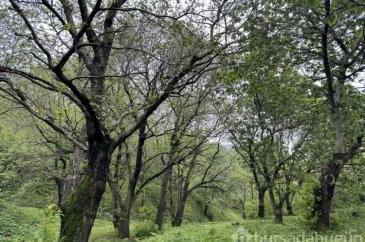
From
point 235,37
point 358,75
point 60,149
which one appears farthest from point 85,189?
point 358,75

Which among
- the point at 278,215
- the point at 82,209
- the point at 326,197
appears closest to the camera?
the point at 82,209

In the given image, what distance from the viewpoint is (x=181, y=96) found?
7.69 metres

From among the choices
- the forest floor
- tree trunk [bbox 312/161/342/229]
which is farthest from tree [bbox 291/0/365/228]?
the forest floor

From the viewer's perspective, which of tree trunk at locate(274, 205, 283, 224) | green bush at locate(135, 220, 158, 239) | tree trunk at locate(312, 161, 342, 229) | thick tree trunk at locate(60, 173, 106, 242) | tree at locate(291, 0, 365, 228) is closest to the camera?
thick tree trunk at locate(60, 173, 106, 242)

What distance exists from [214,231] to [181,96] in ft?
25.4

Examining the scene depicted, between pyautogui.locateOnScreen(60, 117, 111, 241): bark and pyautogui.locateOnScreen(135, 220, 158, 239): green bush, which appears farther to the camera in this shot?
pyautogui.locateOnScreen(135, 220, 158, 239): green bush

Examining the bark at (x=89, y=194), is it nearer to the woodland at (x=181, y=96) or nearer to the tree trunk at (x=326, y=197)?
the woodland at (x=181, y=96)

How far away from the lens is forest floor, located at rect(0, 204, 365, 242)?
8.77 meters

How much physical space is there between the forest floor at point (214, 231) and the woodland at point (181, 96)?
0.08 meters

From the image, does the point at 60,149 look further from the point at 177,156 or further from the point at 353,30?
the point at 353,30

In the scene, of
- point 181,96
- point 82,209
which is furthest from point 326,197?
point 82,209

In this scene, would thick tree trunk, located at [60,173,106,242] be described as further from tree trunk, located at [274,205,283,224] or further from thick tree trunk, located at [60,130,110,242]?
tree trunk, located at [274,205,283,224]

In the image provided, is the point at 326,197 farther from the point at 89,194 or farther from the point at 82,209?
the point at 82,209

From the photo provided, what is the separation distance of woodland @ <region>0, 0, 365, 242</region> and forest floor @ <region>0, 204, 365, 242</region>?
80 millimetres
